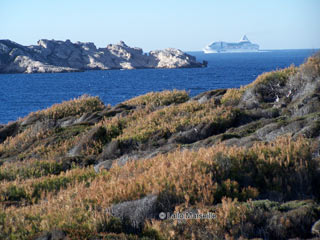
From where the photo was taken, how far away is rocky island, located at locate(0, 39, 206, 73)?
162525 mm

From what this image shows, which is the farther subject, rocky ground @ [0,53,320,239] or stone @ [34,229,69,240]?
rocky ground @ [0,53,320,239]

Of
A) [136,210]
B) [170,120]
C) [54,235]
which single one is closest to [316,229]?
[136,210]

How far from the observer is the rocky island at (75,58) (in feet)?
533

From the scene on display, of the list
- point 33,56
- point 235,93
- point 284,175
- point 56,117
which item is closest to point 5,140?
point 56,117

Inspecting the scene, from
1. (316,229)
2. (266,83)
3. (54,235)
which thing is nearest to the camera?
(316,229)

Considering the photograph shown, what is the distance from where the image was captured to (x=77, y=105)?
23750mm

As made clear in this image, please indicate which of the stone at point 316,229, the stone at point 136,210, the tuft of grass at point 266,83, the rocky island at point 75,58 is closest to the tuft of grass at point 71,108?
the tuft of grass at point 266,83

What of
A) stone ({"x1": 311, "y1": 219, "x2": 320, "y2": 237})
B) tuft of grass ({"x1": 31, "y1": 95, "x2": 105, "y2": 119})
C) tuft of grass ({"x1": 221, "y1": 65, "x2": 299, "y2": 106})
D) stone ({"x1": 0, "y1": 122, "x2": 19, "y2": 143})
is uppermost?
tuft of grass ({"x1": 221, "y1": 65, "x2": 299, "y2": 106})

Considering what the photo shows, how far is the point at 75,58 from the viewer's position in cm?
18100

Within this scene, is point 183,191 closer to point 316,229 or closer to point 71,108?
point 316,229

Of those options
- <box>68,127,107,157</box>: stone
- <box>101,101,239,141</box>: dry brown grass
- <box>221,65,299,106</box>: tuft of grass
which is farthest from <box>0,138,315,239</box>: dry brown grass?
<box>221,65,299,106</box>: tuft of grass

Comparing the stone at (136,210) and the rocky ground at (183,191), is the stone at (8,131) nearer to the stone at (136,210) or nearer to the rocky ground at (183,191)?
the rocky ground at (183,191)

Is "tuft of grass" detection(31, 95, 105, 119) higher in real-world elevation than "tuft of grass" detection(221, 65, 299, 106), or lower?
lower

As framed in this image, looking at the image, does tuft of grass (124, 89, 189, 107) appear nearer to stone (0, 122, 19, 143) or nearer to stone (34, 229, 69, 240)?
stone (0, 122, 19, 143)
